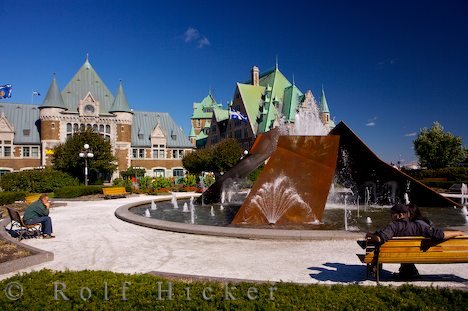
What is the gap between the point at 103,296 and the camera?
14.1 feet

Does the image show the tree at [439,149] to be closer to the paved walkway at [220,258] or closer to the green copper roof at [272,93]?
the green copper roof at [272,93]

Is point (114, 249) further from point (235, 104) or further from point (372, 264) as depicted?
point (235, 104)

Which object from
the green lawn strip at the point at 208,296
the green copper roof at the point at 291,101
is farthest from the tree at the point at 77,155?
the green copper roof at the point at 291,101

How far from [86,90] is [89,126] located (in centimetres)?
1262

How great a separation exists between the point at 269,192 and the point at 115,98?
49.4 metres

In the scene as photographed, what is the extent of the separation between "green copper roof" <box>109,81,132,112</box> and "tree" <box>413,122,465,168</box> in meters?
53.6

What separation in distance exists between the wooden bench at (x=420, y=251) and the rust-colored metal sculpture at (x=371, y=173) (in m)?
7.16

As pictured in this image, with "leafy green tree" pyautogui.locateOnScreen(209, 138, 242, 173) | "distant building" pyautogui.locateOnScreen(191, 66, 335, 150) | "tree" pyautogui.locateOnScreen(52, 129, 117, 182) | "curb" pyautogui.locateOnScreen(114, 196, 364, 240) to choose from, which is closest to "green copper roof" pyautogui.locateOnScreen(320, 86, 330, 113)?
"distant building" pyautogui.locateOnScreen(191, 66, 335, 150)

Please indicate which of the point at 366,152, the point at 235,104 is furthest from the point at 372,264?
the point at 235,104

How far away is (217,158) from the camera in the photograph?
47594 mm

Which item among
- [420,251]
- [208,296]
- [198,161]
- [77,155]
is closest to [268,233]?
[420,251]

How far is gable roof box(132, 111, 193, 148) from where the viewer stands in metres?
58.5

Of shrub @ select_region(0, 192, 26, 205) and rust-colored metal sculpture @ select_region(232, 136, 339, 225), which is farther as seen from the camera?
shrub @ select_region(0, 192, 26, 205)

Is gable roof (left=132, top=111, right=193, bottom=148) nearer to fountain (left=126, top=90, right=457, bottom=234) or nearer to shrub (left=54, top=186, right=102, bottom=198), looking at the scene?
shrub (left=54, top=186, right=102, bottom=198)
